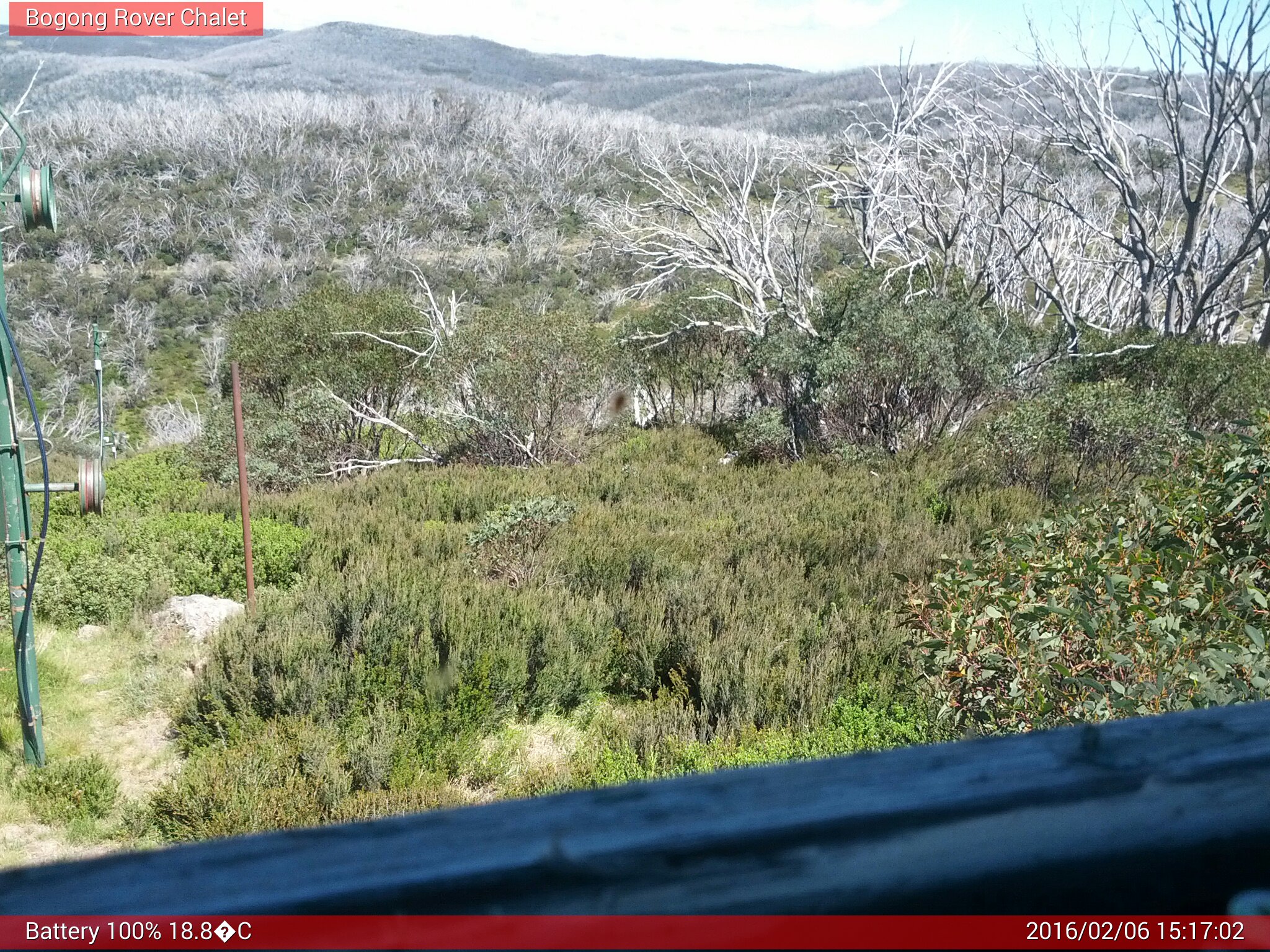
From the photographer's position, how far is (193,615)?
23.5ft

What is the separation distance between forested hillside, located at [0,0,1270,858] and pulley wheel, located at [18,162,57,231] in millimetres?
557

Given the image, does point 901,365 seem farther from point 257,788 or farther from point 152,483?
point 152,483

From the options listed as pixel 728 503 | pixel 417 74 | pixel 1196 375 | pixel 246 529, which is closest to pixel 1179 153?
pixel 1196 375

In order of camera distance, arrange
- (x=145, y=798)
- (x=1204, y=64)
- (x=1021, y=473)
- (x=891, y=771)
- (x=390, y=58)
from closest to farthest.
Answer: (x=891, y=771), (x=145, y=798), (x=1021, y=473), (x=1204, y=64), (x=390, y=58)

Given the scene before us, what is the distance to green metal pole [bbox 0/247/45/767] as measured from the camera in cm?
495

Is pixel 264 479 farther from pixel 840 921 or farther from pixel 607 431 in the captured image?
pixel 840 921

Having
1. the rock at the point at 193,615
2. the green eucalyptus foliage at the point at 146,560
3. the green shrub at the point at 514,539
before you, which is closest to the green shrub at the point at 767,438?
the green shrub at the point at 514,539

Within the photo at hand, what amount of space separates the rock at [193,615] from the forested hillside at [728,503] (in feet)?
0.52

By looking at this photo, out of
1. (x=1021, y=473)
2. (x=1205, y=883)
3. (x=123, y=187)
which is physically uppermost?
(x=123, y=187)

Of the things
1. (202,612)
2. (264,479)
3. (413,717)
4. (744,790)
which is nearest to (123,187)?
(264,479)

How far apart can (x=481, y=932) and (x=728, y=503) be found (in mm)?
9784

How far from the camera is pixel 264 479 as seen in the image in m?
13.1

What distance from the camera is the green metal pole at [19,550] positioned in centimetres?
495

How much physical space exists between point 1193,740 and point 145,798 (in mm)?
5230
